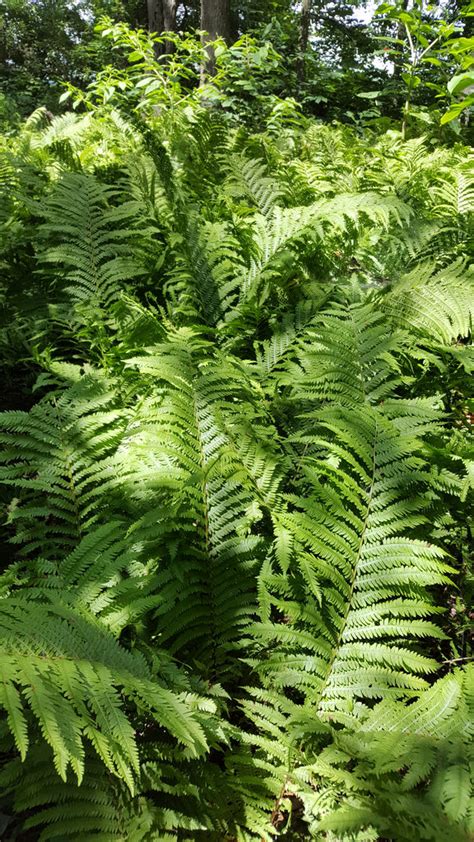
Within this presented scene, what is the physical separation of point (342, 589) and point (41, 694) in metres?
0.76

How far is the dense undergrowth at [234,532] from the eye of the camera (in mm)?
1058

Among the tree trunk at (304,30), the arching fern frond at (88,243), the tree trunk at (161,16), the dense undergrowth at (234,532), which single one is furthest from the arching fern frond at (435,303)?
the tree trunk at (161,16)

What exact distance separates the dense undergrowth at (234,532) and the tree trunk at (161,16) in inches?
317

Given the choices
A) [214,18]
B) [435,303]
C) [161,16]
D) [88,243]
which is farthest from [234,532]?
[161,16]

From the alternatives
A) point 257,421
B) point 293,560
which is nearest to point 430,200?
point 257,421

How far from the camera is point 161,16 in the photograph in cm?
1082

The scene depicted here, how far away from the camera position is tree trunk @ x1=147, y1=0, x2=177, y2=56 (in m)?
9.13

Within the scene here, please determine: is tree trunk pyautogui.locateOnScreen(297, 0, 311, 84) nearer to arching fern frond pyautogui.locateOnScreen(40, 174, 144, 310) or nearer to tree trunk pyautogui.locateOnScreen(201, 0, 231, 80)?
tree trunk pyautogui.locateOnScreen(201, 0, 231, 80)

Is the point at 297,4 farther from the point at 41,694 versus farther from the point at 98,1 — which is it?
the point at 41,694

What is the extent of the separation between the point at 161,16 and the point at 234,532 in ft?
→ 41.3

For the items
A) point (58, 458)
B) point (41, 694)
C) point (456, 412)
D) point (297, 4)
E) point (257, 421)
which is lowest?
point (41, 694)

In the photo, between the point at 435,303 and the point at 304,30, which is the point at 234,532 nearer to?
the point at 435,303

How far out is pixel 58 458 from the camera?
1737 millimetres

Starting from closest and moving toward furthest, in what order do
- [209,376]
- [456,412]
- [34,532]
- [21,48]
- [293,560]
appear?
[293,560] → [34,532] → [209,376] → [456,412] → [21,48]
